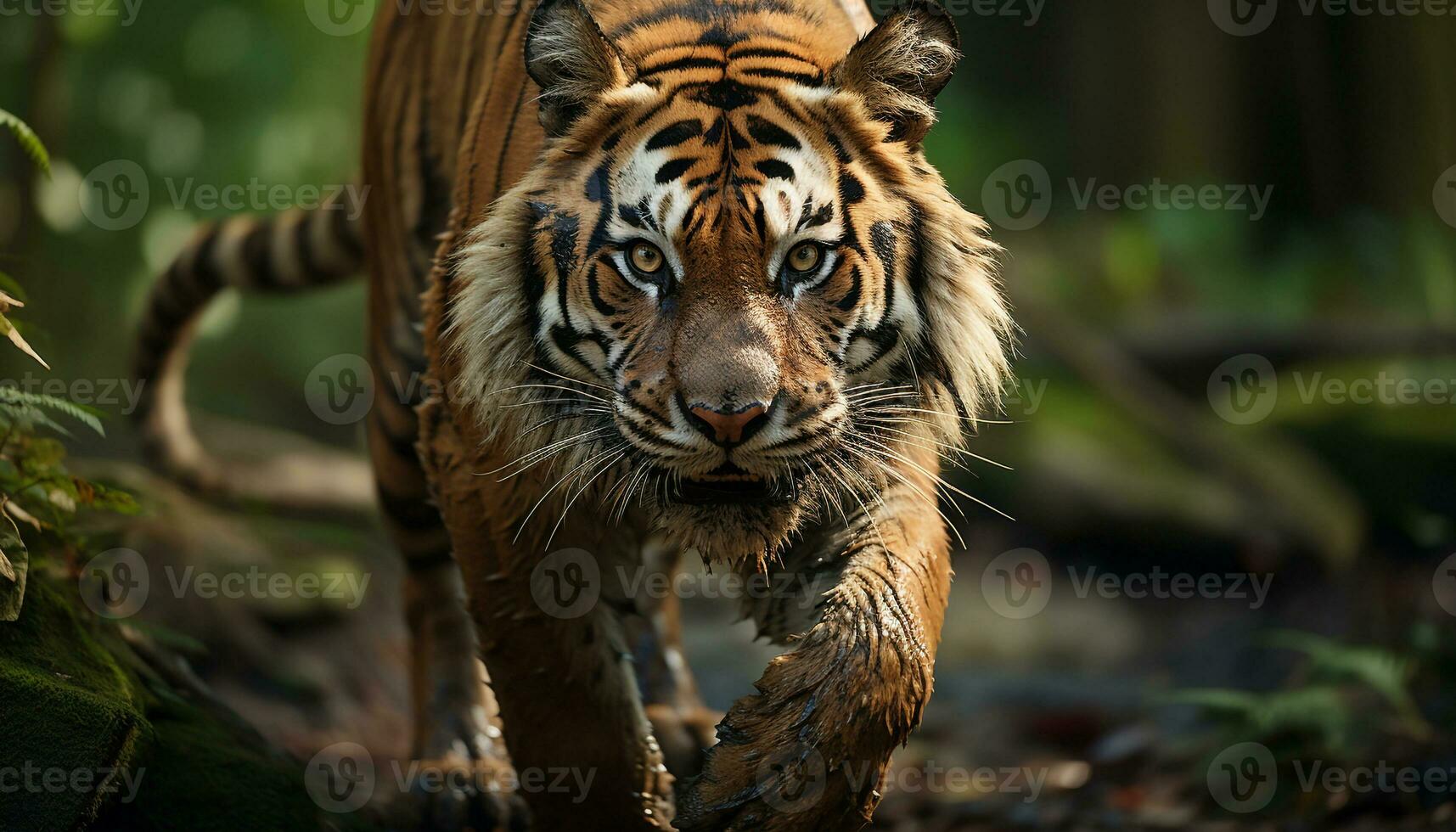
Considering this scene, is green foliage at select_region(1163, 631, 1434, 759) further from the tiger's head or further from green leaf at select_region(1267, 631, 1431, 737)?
the tiger's head

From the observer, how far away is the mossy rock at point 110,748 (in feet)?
8.55

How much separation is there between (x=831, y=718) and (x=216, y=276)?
12.1 feet

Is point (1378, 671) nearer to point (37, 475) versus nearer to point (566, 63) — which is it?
point (566, 63)

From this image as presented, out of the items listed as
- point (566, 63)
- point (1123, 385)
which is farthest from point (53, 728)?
point (1123, 385)

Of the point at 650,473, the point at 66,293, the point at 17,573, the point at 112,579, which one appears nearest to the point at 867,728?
the point at 650,473

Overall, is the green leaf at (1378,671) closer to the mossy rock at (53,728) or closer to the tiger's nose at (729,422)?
the tiger's nose at (729,422)

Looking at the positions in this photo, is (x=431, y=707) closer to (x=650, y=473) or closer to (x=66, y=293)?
(x=650, y=473)

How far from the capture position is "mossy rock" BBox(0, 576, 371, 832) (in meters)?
2.61

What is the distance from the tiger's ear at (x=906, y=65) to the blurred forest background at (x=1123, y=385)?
2.25 meters

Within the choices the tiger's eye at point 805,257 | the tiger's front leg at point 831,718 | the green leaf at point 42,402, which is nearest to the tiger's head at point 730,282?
the tiger's eye at point 805,257

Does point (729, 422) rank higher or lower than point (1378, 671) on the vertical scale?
higher

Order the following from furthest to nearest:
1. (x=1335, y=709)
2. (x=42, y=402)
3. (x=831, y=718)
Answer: (x=1335, y=709), (x=42, y=402), (x=831, y=718)

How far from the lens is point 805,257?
9.80 feet

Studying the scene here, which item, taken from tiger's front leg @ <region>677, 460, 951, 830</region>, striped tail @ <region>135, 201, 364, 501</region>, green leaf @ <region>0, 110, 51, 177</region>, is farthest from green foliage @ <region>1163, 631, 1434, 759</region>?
green leaf @ <region>0, 110, 51, 177</region>
